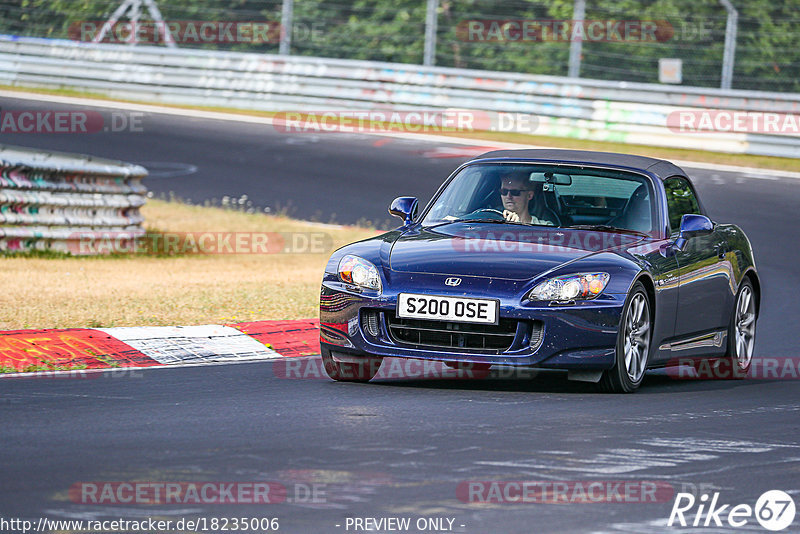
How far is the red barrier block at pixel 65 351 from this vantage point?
863 cm

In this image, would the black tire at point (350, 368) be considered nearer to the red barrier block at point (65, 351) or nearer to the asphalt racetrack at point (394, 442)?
the asphalt racetrack at point (394, 442)

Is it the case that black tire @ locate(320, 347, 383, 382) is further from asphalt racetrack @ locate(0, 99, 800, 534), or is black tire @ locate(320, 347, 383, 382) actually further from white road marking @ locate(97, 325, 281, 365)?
white road marking @ locate(97, 325, 281, 365)

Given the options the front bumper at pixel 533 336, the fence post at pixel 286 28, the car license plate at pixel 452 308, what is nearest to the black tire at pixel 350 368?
the front bumper at pixel 533 336

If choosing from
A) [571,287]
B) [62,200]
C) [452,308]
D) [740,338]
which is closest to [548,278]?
[571,287]

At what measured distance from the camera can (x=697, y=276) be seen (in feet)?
30.0

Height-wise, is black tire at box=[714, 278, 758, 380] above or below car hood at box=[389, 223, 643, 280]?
below

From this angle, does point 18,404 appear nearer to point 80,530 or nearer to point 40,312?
point 80,530

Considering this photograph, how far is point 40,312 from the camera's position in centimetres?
1053

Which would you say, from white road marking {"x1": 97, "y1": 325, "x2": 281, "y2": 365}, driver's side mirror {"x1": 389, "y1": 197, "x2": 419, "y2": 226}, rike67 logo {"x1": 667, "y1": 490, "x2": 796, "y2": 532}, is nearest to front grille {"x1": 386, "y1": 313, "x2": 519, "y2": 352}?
driver's side mirror {"x1": 389, "y1": 197, "x2": 419, "y2": 226}

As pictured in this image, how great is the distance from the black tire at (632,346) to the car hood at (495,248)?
1.21 feet

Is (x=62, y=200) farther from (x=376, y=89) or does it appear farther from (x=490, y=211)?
(x=376, y=89)

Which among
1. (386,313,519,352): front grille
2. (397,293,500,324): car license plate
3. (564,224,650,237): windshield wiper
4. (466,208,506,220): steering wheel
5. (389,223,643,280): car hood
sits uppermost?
(466,208,506,220): steering wheel

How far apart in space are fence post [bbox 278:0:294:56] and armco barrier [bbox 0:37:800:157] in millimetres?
492

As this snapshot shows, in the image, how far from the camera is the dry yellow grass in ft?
34.9
